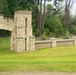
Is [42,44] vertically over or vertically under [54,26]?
over

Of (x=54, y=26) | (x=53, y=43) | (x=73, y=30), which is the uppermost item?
(x=53, y=43)

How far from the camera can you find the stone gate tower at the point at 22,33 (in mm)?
33750

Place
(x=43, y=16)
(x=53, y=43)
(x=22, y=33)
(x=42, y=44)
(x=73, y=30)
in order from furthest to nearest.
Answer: (x=73, y=30)
(x=43, y=16)
(x=53, y=43)
(x=42, y=44)
(x=22, y=33)

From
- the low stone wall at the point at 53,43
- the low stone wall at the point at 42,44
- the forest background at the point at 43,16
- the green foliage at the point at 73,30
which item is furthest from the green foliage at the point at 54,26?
the low stone wall at the point at 42,44

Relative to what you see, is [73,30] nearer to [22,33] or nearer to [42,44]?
[42,44]

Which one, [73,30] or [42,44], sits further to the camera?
[73,30]

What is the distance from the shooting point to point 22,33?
111ft

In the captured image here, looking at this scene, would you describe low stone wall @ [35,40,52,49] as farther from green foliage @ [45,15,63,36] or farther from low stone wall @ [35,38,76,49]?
green foliage @ [45,15,63,36]

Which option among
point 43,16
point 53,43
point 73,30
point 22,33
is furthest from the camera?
point 73,30

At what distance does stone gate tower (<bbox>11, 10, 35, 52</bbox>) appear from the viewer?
33750 mm

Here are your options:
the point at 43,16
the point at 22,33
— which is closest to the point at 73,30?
the point at 43,16

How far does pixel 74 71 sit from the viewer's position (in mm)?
20016

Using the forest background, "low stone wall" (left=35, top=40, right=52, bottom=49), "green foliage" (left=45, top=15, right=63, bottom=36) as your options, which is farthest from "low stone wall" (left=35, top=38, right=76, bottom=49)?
"green foliage" (left=45, top=15, right=63, bottom=36)

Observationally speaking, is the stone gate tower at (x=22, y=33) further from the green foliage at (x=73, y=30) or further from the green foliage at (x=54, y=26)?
the green foliage at (x=73, y=30)
